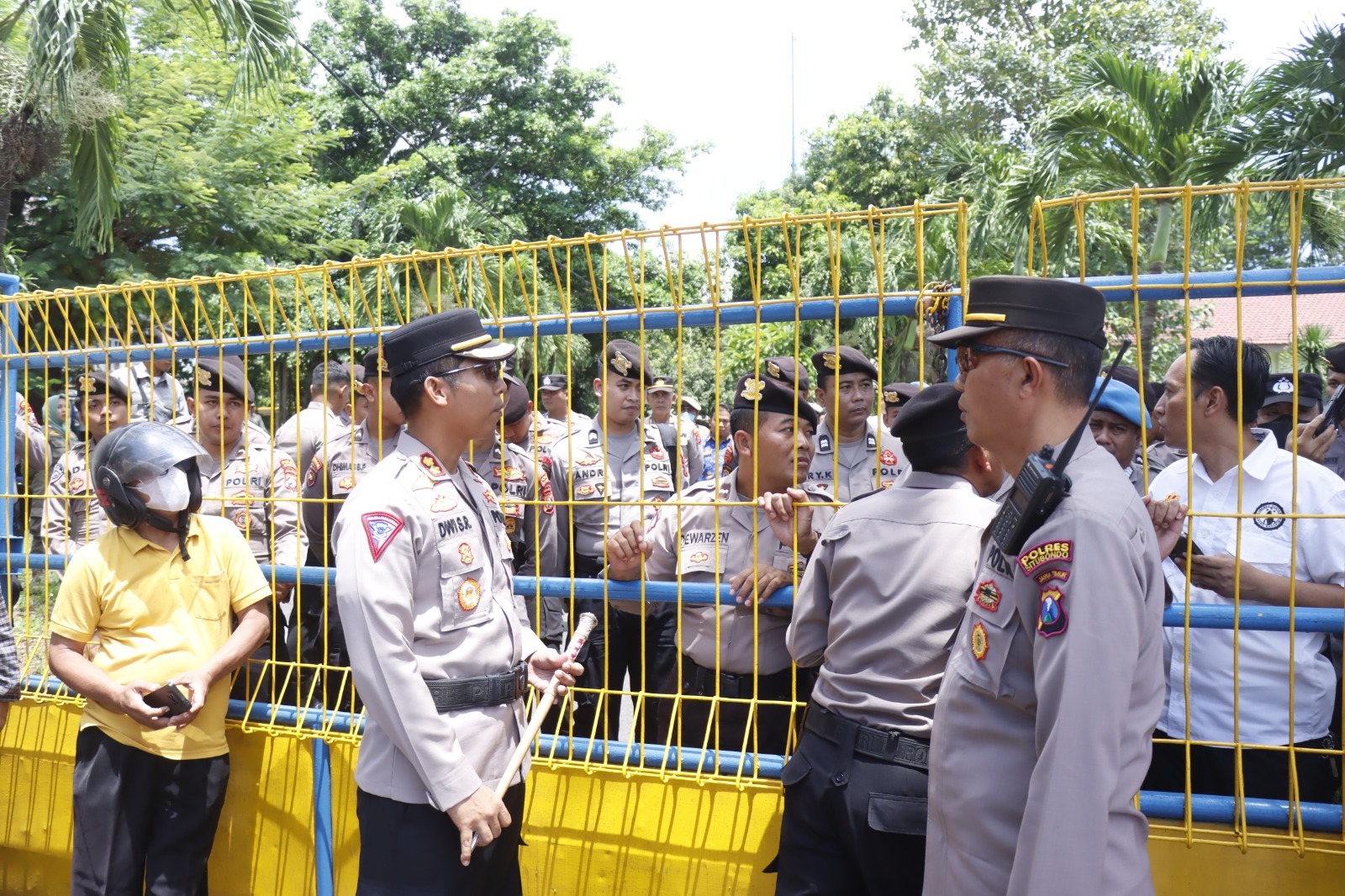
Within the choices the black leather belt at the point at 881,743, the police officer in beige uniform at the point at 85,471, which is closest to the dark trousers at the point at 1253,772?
the black leather belt at the point at 881,743

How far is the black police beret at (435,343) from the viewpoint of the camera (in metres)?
2.76

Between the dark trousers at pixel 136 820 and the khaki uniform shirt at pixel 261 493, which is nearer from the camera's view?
the dark trousers at pixel 136 820

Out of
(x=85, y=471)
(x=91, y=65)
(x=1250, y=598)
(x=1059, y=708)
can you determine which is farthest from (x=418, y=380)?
(x=91, y=65)

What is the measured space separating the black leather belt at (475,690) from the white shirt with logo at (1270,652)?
1.87m

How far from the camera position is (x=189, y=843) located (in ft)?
11.7

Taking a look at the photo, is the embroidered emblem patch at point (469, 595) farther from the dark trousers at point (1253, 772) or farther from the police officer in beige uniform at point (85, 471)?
the police officer in beige uniform at point (85, 471)

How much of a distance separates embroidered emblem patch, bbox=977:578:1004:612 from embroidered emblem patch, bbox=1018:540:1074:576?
10 cm

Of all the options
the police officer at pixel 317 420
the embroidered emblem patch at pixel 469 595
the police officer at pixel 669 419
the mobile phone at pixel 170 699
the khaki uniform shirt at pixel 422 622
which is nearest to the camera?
the khaki uniform shirt at pixel 422 622

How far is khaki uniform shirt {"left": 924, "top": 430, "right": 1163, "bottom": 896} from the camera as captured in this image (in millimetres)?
1733

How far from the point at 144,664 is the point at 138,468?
25.1 inches

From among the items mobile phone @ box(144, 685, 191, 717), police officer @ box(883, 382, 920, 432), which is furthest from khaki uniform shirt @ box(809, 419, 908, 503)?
mobile phone @ box(144, 685, 191, 717)

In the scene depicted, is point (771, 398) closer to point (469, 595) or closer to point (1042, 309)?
point (469, 595)

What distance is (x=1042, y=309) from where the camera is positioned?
2.04 meters

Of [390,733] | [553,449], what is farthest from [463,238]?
[390,733]
